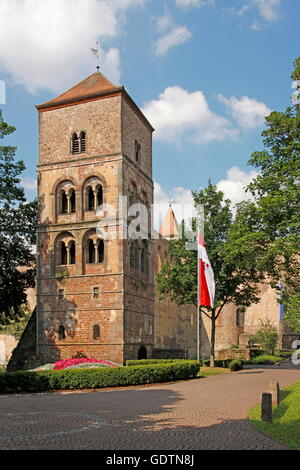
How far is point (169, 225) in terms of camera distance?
6544cm

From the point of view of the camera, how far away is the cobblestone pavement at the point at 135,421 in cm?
1009

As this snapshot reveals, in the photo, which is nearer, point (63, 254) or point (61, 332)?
point (61, 332)

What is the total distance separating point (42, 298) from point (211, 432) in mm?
24768

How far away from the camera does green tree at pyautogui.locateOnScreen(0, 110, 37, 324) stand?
113 ft

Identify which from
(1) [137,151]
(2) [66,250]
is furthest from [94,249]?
(1) [137,151]

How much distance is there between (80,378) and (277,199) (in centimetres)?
1142

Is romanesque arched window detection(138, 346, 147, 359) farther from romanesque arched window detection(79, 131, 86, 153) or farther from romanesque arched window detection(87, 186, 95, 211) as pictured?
romanesque arched window detection(79, 131, 86, 153)

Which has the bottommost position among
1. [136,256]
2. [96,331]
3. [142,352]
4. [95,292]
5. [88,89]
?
[142,352]

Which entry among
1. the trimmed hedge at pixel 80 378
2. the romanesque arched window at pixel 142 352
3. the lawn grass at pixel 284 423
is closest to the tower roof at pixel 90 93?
the romanesque arched window at pixel 142 352

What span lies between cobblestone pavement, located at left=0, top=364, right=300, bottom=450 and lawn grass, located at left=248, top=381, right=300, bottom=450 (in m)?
0.28

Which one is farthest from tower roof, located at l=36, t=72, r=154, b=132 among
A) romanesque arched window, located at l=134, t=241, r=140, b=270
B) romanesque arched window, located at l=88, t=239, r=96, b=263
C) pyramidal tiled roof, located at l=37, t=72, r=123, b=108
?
romanesque arched window, located at l=88, t=239, r=96, b=263

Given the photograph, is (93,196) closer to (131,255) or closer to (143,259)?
(131,255)

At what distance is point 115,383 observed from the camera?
22922mm

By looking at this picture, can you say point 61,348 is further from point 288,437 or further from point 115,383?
point 288,437
